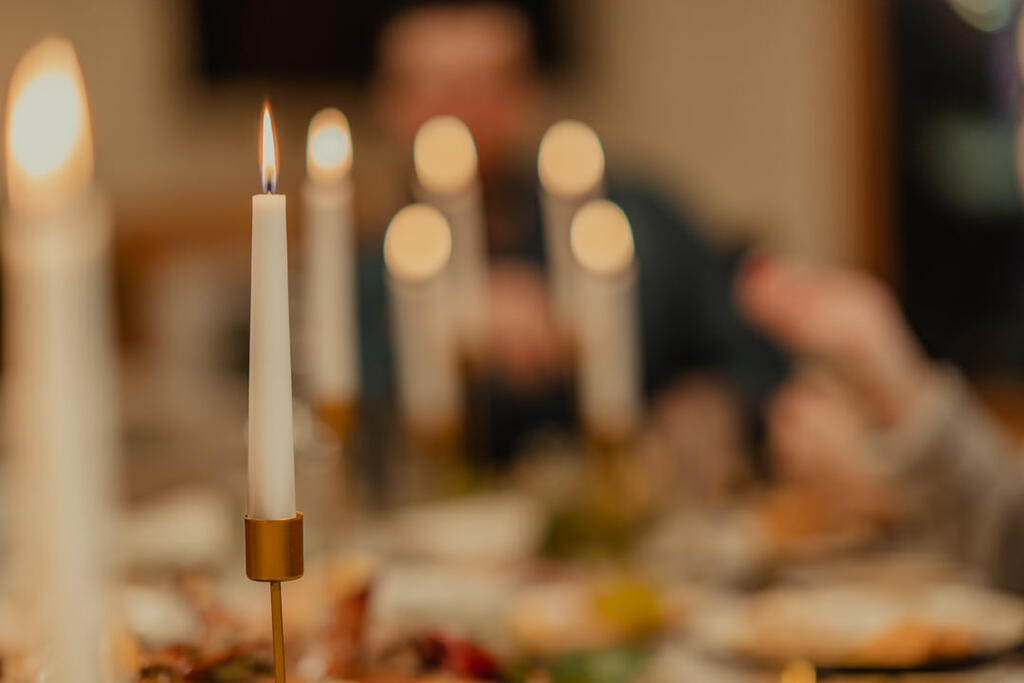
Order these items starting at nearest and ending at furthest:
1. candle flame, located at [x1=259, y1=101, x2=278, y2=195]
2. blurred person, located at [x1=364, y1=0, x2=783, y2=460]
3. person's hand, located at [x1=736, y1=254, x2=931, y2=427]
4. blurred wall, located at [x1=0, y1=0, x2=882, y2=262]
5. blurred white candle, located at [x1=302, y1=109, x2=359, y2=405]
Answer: candle flame, located at [x1=259, y1=101, x2=278, y2=195] → blurred white candle, located at [x1=302, y1=109, x2=359, y2=405] → person's hand, located at [x1=736, y1=254, x2=931, y2=427] → blurred person, located at [x1=364, y1=0, x2=783, y2=460] → blurred wall, located at [x1=0, y1=0, x2=882, y2=262]

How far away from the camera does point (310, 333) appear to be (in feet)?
3.05

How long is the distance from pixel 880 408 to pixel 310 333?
531 millimetres

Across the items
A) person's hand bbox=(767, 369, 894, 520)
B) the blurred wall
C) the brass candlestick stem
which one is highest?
the blurred wall

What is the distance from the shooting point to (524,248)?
8.00ft

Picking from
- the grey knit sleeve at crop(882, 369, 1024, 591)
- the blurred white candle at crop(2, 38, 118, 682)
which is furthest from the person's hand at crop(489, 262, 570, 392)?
the blurred white candle at crop(2, 38, 118, 682)

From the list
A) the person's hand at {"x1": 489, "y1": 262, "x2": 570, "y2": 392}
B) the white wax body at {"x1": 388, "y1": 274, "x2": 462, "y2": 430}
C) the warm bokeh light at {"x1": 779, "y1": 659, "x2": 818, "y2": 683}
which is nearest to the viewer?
the warm bokeh light at {"x1": 779, "y1": 659, "x2": 818, "y2": 683}

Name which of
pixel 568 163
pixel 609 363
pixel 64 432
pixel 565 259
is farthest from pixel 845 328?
pixel 64 432

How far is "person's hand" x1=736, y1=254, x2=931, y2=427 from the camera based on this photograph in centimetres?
110

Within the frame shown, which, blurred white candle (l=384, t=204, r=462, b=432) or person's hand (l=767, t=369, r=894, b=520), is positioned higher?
blurred white candle (l=384, t=204, r=462, b=432)

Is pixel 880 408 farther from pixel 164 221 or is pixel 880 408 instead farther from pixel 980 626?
pixel 164 221

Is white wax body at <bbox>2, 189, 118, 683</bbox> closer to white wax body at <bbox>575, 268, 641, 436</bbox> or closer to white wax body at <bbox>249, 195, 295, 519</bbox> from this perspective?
white wax body at <bbox>249, 195, 295, 519</bbox>

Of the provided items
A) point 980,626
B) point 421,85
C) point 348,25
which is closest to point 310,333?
point 980,626

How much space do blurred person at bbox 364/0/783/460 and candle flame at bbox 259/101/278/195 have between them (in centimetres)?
163

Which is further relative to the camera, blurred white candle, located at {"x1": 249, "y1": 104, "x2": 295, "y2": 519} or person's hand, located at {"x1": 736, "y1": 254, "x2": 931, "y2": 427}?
person's hand, located at {"x1": 736, "y1": 254, "x2": 931, "y2": 427}
